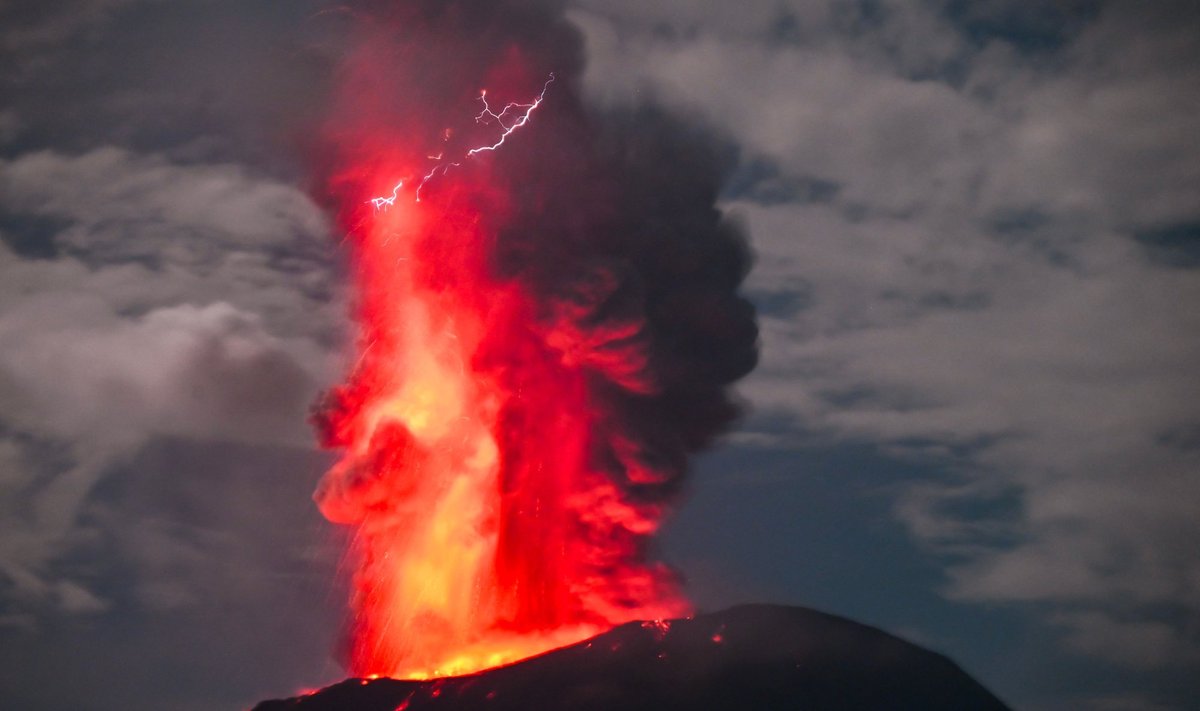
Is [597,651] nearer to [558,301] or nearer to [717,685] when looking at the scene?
[717,685]

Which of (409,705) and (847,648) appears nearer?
(409,705)

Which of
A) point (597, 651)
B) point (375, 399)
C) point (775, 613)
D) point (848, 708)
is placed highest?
point (375, 399)

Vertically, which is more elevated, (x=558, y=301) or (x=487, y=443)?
(x=558, y=301)

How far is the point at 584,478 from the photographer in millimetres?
33125

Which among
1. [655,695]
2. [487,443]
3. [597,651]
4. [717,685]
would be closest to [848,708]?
[717,685]

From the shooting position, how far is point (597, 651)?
45219 millimetres

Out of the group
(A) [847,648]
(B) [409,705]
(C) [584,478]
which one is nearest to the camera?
(C) [584,478]

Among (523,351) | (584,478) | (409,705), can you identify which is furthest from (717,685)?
(523,351)

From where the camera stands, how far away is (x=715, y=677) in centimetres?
4747

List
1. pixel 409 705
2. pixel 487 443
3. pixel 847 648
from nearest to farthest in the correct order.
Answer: pixel 487 443, pixel 409 705, pixel 847 648

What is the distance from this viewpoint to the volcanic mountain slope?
4200 cm

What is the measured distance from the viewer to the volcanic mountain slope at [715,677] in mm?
42000

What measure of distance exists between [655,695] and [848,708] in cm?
1048

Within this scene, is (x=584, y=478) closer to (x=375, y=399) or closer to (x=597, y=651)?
(x=375, y=399)
